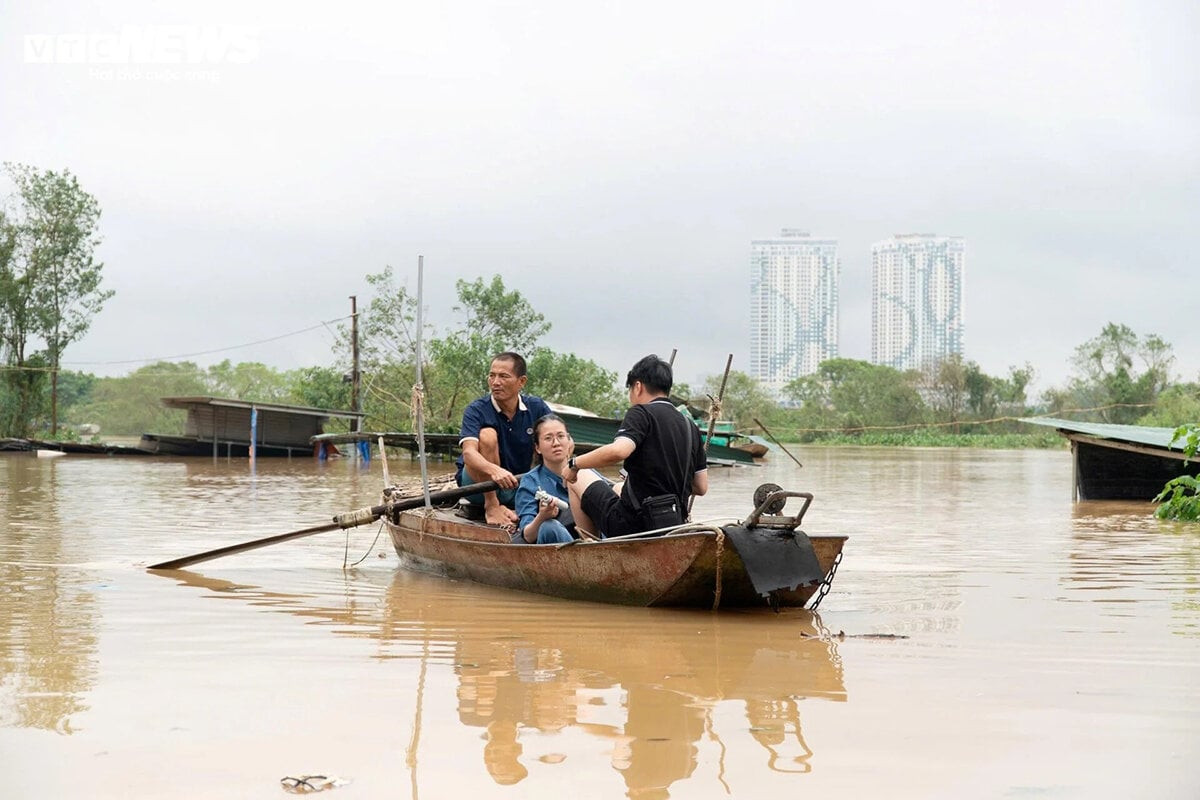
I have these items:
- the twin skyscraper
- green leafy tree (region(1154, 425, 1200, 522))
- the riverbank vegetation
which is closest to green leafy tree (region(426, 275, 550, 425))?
the riverbank vegetation

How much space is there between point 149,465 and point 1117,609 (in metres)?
25.5

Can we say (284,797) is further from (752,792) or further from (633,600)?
(633,600)

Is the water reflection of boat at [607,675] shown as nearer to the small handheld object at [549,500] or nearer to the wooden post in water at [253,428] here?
the small handheld object at [549,500]

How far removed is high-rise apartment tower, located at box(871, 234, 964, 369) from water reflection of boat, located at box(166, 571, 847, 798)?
409ft

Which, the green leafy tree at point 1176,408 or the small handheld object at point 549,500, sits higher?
the green leafy tree at point 1176,408

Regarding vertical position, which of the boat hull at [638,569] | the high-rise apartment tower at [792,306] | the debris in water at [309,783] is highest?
the high-rise apartment tower at [792,306]

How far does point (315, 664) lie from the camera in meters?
4.94

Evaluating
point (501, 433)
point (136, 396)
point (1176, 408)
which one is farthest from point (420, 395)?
point (136, 396)

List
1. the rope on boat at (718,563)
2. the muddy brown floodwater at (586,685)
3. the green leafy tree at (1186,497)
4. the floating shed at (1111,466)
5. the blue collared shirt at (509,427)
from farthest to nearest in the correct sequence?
the floating shed at (1111,466) → the green leafy tree at (1186,497) → the blue collared shirt at (509,427) → the rope on boat at (718,563) → the muddy brown floodwater at (586,685)

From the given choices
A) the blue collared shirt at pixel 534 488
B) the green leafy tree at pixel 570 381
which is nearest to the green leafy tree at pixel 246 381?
the green leafy tree at pixel 570 381

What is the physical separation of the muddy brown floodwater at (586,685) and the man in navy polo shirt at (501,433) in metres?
0.67

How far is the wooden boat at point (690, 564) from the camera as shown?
592 centimetres

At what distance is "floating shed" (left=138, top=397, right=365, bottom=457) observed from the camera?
32.3 meters

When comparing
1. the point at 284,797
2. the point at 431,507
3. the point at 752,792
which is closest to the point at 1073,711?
the point at 752,792
